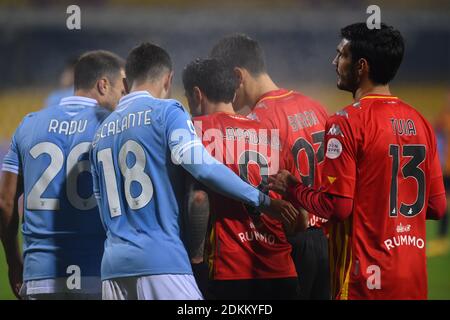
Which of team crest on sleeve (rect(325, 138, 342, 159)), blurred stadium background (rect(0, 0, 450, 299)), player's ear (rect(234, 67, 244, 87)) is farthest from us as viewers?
blurred stadium background (rect(0, 0, 450, 299))

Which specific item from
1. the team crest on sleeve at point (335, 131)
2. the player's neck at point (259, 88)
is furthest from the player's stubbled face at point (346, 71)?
the player's neck at point (259, 88)

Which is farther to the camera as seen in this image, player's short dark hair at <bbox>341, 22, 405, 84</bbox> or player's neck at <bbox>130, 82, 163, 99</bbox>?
player's neck at <bbox>130, 82, 163, 99</bbox>

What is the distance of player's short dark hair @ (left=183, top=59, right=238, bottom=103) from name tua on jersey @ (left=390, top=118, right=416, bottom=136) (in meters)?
0.88

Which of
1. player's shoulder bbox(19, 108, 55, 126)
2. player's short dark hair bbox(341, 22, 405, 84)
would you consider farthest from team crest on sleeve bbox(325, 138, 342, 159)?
player's shoulder bbox(19, 108, 55, 126)

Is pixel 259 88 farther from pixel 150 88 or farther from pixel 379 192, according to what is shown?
pixel 379 192

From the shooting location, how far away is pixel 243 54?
14.1ft

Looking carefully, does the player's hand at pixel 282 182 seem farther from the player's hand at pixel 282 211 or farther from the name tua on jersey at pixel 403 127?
the name tua on jersey at pixel 403 127

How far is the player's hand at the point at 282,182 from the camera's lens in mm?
3662

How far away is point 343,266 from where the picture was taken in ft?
11.5

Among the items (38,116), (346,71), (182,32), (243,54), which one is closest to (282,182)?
(346,71)

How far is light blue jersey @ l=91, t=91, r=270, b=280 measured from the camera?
3.50 meters

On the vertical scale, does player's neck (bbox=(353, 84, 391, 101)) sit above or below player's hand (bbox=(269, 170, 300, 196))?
above

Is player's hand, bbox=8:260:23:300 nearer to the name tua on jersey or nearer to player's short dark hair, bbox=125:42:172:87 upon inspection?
player's short dark hair, bbox=125:42:172:87
